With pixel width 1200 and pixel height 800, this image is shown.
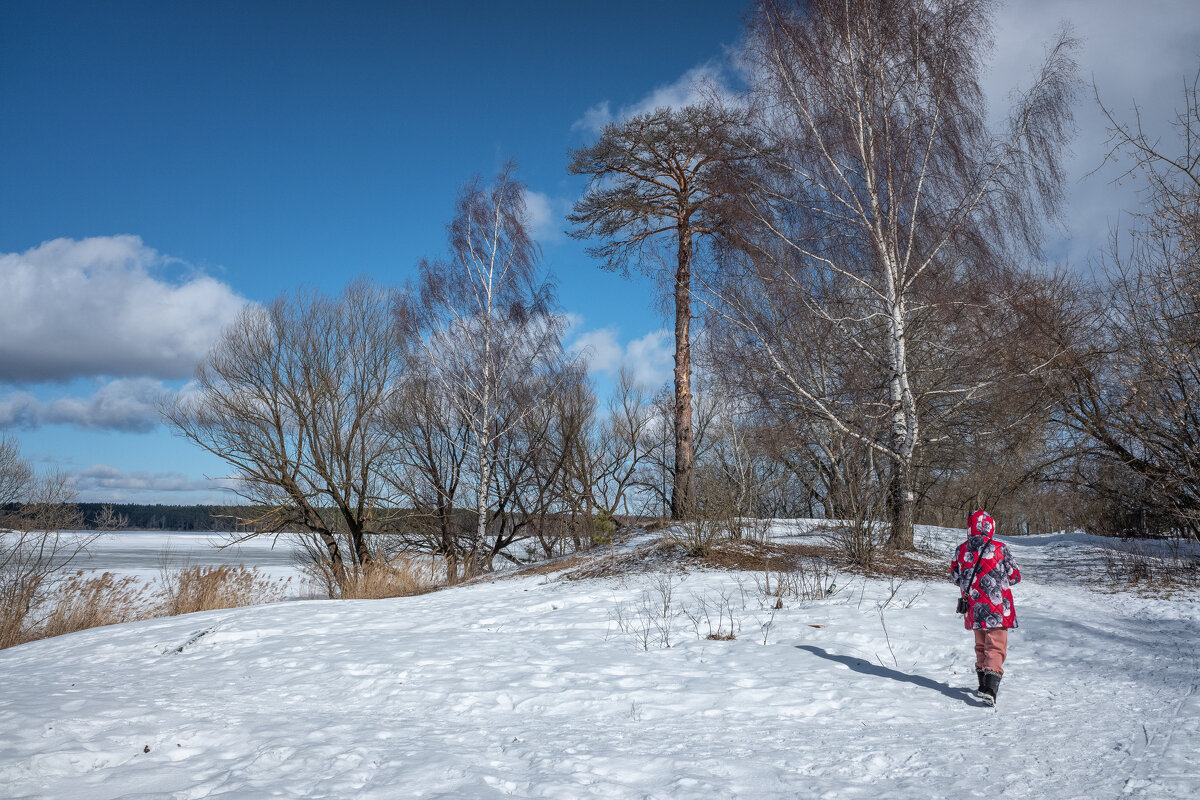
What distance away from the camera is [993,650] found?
207 inches

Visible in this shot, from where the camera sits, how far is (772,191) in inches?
446

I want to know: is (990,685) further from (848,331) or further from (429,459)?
(429,459)

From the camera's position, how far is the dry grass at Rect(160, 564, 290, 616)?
1183cm

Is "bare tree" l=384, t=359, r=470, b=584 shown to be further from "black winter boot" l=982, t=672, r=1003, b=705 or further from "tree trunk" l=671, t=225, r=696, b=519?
"black winter boot" l=982, t=672, r=1003, b=705

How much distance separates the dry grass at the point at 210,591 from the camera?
11.8m

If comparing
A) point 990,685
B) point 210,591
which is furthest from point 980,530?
point 210,591

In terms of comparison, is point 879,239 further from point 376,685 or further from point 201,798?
point 201,798

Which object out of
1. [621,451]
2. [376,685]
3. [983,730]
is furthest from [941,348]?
[621,451]

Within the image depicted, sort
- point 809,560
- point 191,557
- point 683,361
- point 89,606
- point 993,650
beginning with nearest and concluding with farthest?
point 993,650 → point 809,560 → point 89,606 → point 683,361 → point 191,557

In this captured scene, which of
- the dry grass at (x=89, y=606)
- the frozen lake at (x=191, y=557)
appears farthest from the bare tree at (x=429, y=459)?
the dry grass at (x=89, y=606)

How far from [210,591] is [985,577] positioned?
1226 cm

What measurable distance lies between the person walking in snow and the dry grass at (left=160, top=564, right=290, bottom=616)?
11.0 meters

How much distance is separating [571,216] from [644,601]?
389 inches

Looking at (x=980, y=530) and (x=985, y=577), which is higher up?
(x=980, y=530)
